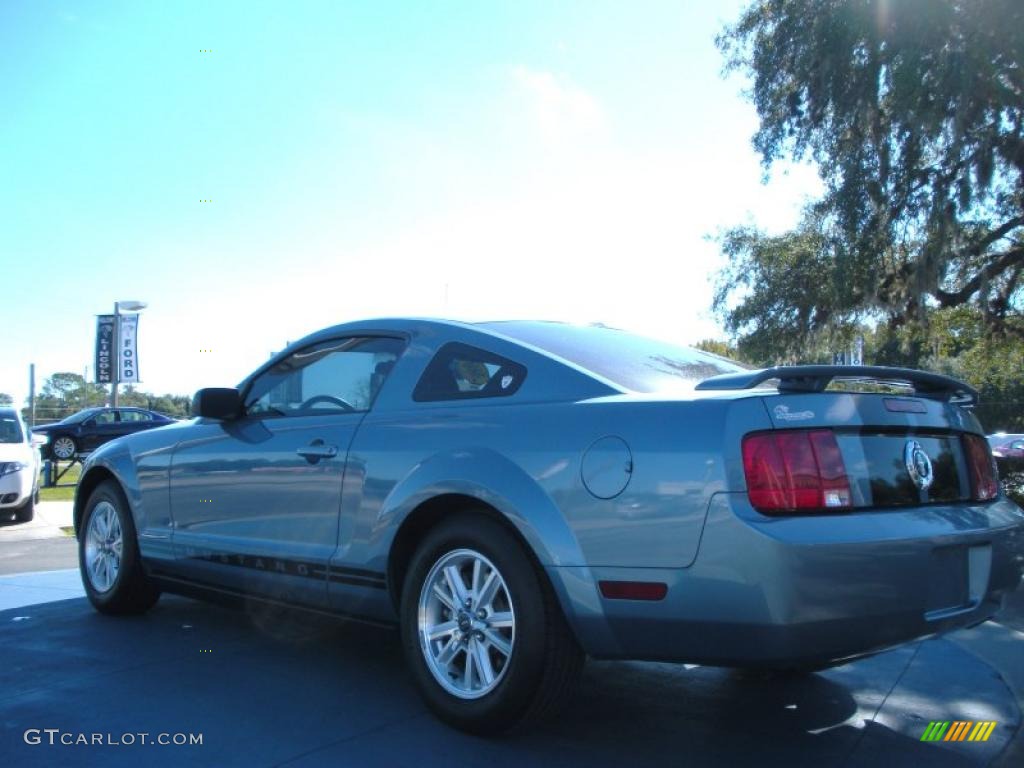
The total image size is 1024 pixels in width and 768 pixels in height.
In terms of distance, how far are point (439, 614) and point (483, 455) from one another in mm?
675

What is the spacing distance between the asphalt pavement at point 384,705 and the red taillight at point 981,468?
0.94 meters

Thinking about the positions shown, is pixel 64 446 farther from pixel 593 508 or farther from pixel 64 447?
pixel 593 508

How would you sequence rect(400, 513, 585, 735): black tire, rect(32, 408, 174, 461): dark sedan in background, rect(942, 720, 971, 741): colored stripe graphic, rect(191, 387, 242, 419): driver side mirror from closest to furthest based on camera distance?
rect(400, 513, 585, 735): black tire → rect(942, 720, 971, 741): colored stripe graphic → rect(191, 387, 242, 419): driver side mirror → rect(32, 408, 174, 461): dark sedan in background

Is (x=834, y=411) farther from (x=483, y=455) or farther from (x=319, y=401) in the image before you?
(x=319, y=401)

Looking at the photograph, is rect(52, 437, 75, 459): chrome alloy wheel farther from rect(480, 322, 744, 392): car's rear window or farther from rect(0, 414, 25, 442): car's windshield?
rect(480, 322, 744, 392): car's rear window

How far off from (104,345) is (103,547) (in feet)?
70.3

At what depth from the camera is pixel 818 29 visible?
13289 mm

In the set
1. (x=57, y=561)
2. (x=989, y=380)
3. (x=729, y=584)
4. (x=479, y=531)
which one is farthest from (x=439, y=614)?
(x=989, y=380)

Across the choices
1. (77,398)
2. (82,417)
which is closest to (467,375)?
(82,417)

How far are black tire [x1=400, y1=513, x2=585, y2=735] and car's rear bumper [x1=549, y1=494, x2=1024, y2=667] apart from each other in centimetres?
11

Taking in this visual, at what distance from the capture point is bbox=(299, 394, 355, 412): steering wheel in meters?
4.44

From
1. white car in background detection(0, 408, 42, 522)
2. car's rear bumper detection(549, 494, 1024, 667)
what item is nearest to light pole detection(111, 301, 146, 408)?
white car in background detection(0, 408, 42, 522)

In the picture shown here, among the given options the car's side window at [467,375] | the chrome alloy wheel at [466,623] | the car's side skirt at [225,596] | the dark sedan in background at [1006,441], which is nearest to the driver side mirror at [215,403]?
the car's side skirt at [225,596]

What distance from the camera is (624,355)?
4.11m
